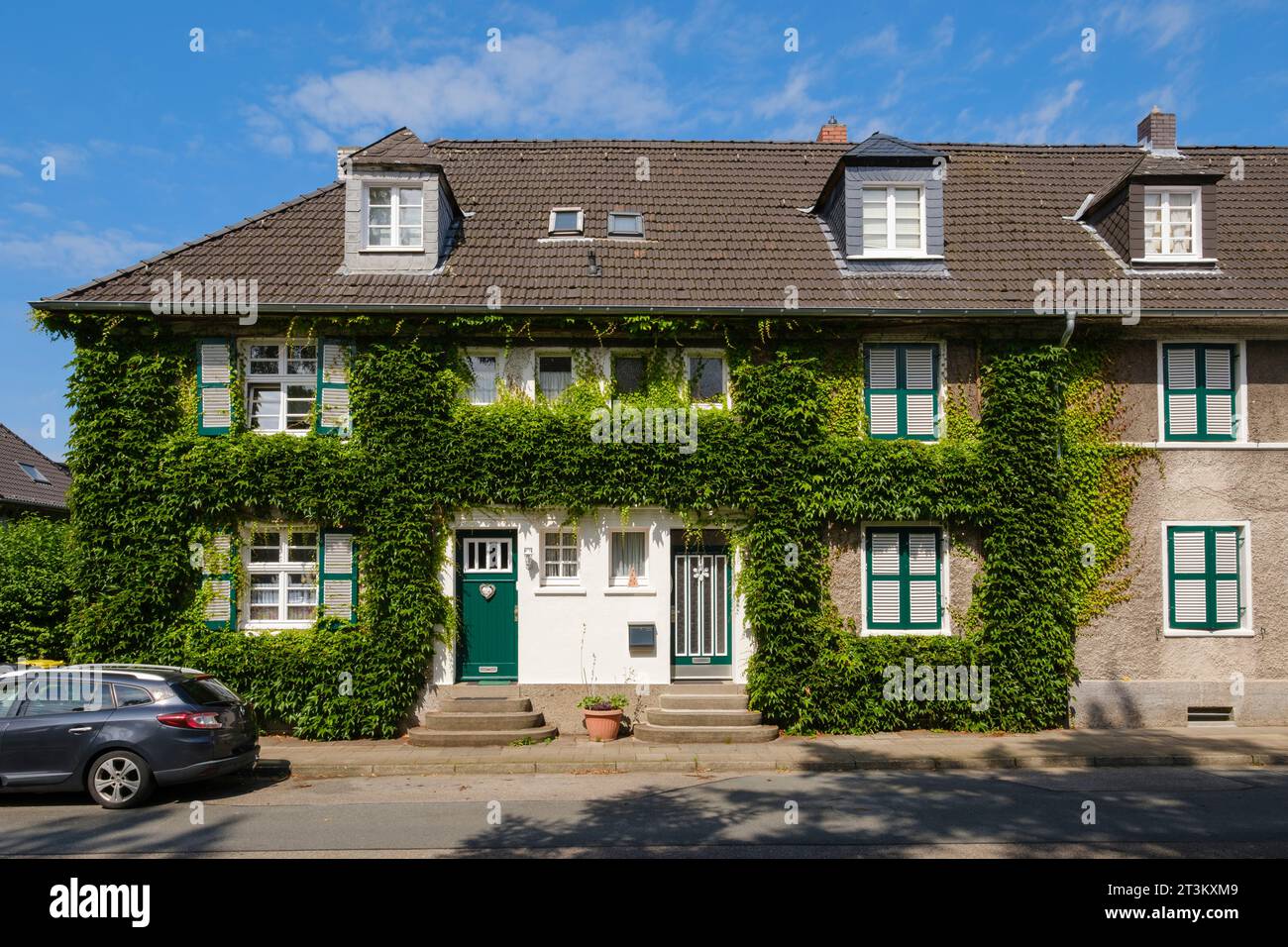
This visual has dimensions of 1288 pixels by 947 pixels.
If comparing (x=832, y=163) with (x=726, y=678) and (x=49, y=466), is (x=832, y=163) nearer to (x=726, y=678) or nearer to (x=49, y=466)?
(x=726, y=678)

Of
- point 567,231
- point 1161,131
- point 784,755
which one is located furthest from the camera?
point 1161,131

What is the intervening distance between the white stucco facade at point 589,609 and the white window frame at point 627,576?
35 mm

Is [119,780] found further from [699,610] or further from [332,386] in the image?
[699,610]

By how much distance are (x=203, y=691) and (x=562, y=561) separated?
216 inches

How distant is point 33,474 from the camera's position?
3028cm

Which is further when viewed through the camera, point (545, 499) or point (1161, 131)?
point (1161, 131)

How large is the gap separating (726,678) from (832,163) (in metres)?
10.8

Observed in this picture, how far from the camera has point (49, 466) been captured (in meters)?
32.7

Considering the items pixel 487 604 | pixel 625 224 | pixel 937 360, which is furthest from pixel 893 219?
pixel 487 604

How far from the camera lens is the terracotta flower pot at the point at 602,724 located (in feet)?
43.9

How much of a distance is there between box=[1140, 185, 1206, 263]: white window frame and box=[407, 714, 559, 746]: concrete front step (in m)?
13.1

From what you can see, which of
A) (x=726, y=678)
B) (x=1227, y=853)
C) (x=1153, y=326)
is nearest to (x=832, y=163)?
(x=1153, y=326)

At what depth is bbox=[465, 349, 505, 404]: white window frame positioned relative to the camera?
14.4m

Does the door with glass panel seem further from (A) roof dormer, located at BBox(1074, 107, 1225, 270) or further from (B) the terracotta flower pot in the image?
(A) roof dormer, located at BBox(1074, 107, 1225, 270)
